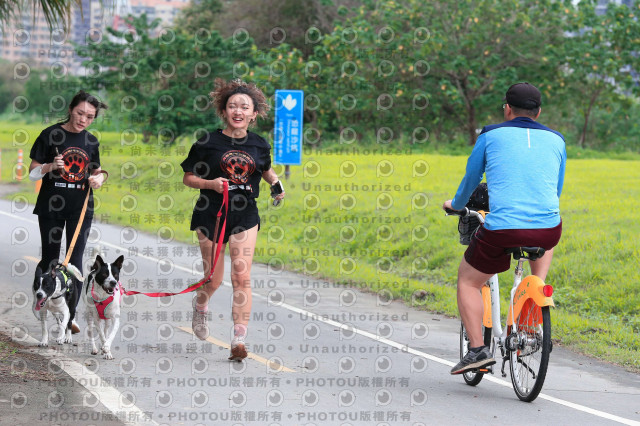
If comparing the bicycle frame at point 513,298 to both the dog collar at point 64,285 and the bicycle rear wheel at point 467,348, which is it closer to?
the bicycle rear wheel at point 467,348

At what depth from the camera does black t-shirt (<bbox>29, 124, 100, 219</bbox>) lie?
27.2 ft

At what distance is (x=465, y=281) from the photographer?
7.02 meters

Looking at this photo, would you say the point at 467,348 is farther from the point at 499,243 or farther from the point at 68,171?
the point at 68,171

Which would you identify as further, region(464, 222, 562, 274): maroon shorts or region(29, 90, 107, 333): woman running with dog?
region(29, 90, 107, 333): woman running with dog

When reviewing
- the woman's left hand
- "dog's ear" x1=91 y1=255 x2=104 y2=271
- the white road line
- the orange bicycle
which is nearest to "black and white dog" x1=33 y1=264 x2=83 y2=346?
the white road line

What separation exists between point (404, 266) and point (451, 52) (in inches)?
839

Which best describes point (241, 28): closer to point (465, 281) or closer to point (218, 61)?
point (218, 61)

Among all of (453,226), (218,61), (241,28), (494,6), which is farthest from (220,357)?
(241,28)

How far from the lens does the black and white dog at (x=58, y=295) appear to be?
8.07 meters

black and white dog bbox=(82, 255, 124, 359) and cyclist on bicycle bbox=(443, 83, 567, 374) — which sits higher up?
cyclist on bicycle bbox=(443, 83, 567, 374)

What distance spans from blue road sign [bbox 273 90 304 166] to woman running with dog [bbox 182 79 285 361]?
46.8 ft

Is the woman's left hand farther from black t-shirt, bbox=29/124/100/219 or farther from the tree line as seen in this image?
the tree line

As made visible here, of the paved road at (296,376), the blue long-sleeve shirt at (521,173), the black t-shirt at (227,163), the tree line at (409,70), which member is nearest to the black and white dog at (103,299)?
the paved road at (296,376)

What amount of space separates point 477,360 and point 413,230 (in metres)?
9.70
